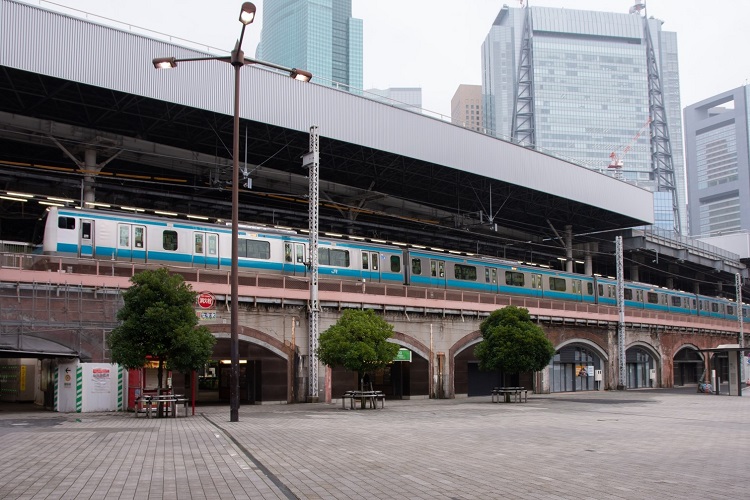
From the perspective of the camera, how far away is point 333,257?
37.8 meters

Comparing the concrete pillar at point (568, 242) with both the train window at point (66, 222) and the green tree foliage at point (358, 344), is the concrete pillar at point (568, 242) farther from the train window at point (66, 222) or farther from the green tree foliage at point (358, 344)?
the train window at point (66, 222)

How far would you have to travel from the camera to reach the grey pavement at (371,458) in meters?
10.2

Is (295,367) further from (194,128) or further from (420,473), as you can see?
(420,473)

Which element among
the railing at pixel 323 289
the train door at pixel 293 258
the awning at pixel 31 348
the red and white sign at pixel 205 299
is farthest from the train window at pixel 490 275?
the awning at pixel 31 348

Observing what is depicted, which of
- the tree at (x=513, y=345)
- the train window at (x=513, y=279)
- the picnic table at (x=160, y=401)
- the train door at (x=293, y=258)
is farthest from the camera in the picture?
the train window at (x=513, y=279)

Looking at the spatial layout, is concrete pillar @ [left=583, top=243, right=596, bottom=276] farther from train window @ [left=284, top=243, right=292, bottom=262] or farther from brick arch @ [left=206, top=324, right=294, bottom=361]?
brick arch @ [left=206, top=324, right=294, bottom=361]

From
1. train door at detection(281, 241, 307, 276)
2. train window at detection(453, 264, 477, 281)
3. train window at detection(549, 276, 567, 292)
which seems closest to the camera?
train door at detection(281, 241, 307, 276)

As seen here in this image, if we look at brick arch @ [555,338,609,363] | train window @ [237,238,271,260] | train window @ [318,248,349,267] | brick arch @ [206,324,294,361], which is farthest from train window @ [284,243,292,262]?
brick arch @ [555,338,609,363]

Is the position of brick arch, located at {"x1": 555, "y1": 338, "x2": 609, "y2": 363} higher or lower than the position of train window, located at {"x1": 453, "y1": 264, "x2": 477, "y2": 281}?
lower

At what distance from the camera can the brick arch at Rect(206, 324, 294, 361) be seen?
31016 mm

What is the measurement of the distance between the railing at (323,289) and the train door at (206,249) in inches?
55.9

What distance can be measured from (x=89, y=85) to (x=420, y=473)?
2760 cm

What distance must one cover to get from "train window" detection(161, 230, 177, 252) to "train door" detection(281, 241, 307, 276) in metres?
5.71

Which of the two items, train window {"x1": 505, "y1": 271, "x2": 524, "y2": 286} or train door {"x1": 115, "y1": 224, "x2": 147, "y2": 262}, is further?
train window {"x1": 505, "y1": 271, "x2": 524, "y2": 286}
